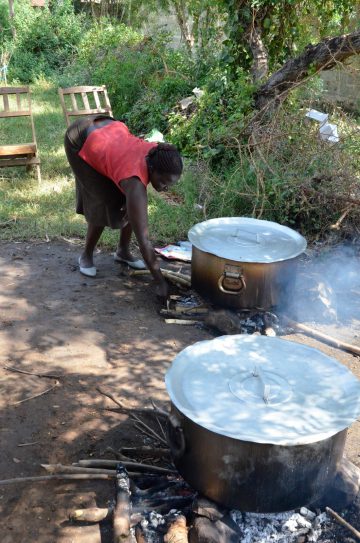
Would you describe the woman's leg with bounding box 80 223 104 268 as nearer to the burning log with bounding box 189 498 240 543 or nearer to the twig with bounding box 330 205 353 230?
the twig with bounding box 330 205 353 230

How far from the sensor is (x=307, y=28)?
8430mm

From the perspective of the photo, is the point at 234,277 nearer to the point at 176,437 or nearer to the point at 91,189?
the point at 91,189

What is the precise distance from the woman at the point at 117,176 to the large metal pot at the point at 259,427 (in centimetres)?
166

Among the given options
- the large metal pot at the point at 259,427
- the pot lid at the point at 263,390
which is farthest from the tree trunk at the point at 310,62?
the large metal pot at the point at 259,427

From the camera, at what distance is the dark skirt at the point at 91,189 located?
4504 mm

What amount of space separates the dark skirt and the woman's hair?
2.45 ft

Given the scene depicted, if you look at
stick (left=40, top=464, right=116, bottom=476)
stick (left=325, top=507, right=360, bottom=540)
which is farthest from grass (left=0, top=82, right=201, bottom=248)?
stick (left=325, top=507, right=360, bottom=540)

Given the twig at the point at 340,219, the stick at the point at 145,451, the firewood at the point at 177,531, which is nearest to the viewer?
the firewood at the point at 177,531

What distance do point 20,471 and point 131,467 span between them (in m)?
0.57

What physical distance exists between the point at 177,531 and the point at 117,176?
8.35 ft

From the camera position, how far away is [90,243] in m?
5.00

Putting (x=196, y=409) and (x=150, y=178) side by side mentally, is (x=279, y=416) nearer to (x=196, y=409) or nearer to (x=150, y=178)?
(x=196, y=409)

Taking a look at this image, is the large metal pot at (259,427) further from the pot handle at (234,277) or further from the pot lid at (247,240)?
the pot lid at (247,240)

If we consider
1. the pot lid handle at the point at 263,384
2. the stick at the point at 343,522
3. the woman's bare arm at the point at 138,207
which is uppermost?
the woman's bare arm at the point at 138,207
